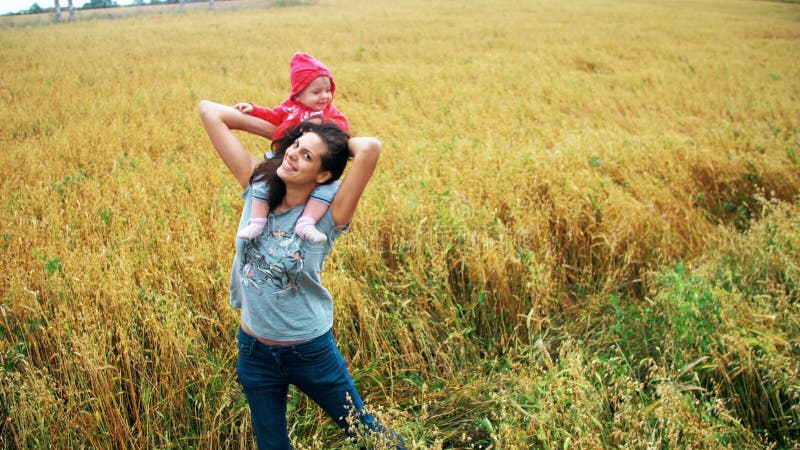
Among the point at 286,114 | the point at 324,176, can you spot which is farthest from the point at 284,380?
the point at 286,114

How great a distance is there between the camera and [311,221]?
1747 millimetres

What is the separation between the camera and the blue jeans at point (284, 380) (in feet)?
5.99

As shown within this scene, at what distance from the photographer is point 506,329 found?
3.09 meters

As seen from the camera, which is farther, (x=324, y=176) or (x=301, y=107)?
(x=301, y=107)

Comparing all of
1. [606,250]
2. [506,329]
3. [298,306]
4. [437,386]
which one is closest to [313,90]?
[298,306]

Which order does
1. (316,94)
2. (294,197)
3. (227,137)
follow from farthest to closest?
1. (316,94)
2. (227,137)
3. (294,197)

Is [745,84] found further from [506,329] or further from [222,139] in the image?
[222,139]

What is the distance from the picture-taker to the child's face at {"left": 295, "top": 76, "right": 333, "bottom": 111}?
6.84 feet

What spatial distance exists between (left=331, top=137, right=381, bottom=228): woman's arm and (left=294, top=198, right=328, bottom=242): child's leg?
5 cm

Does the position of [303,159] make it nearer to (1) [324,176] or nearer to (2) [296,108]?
(1) [324,176]

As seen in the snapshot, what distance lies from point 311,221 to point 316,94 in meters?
0.62

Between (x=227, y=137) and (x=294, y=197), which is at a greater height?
(x=227, y=137)

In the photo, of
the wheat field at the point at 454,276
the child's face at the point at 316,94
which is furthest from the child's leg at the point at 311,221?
the wheat field at the point at 454,276

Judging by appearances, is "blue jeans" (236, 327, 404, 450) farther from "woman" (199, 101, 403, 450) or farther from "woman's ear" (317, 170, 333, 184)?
"woman's ear" (317, 170, 333, 184)
